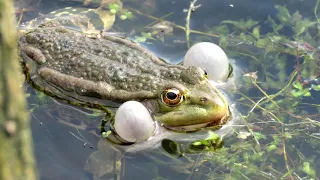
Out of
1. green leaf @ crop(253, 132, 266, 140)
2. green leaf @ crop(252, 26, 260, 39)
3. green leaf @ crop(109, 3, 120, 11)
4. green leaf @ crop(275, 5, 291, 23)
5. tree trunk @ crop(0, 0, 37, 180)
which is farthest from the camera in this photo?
green leaf @ crop(109, 3, 120, 11)

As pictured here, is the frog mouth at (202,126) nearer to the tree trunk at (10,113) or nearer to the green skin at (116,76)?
the green skin at (116,76)

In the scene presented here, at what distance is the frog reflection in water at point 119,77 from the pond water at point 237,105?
22 centimetres

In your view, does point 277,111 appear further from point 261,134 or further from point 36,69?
point 36,69

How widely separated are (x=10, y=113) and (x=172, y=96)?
8.09 feet

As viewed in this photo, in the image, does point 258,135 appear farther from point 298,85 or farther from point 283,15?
point 283,15

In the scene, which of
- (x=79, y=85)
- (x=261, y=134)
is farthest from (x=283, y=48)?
(x=79, y=85)

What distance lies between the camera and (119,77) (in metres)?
4.32

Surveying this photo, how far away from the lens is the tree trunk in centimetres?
166

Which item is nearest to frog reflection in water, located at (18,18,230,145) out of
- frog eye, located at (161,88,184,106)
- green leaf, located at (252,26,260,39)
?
frog eye, located at (161,88,184,106)

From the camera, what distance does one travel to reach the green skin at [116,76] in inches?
162

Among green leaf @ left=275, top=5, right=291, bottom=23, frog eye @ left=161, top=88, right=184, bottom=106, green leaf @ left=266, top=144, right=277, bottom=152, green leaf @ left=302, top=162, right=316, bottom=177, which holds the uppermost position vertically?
green leaf @ left=275, top=5, right=291, bottom=23

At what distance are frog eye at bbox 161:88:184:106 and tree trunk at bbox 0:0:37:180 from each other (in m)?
2.34

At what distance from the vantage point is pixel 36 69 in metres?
4.68

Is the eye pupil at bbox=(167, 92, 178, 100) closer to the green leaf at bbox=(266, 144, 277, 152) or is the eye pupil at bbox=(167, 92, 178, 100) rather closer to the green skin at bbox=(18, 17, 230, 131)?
the green skin at bbox=(18, 17, 230, 131)
